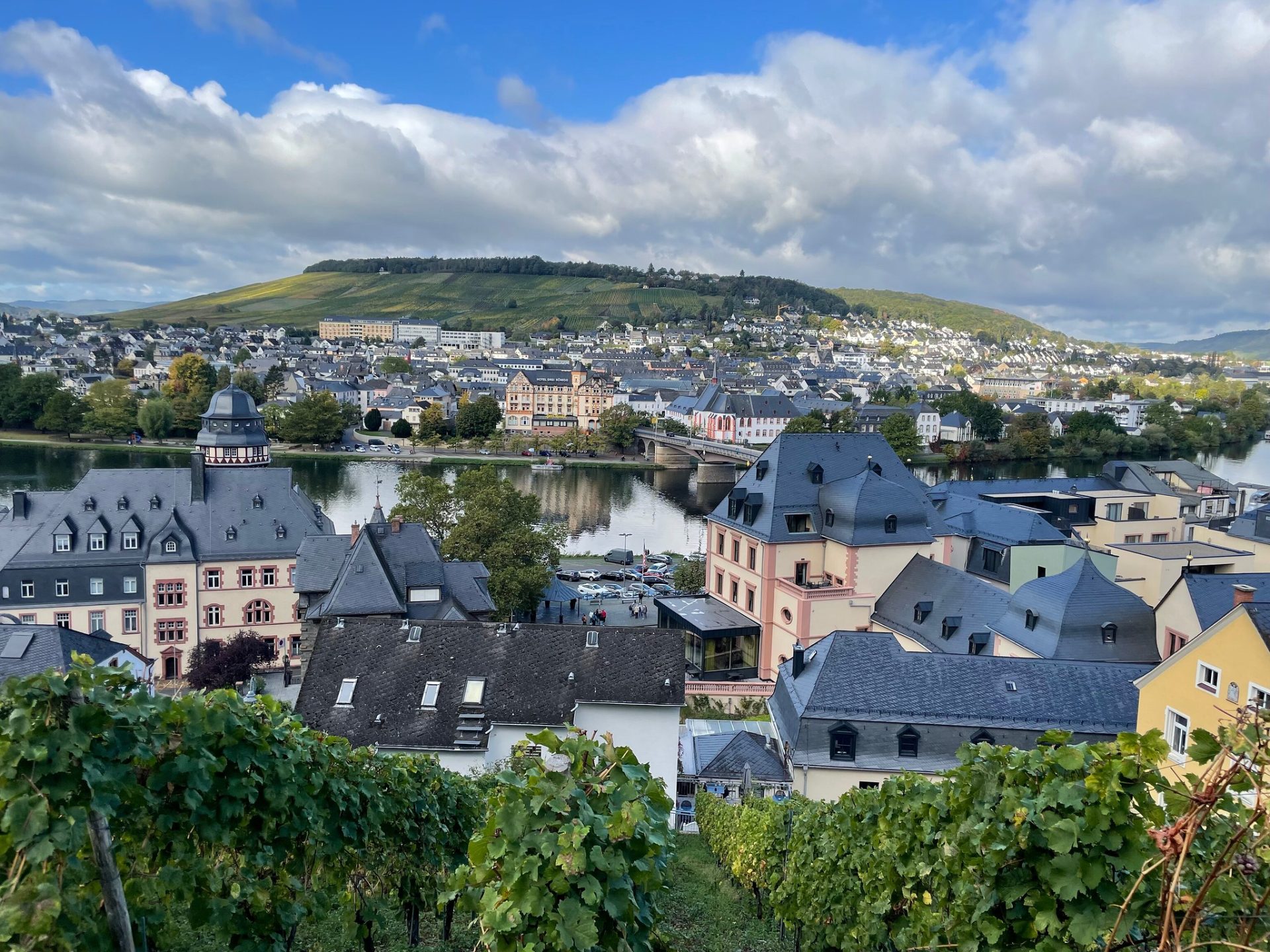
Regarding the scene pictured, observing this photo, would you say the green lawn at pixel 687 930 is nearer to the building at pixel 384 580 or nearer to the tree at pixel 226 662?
the building at pixel 384 580

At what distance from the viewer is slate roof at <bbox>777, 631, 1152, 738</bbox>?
18016 millimetres

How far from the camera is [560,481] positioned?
3157 inches

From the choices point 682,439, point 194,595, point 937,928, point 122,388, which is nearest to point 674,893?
point 937,928

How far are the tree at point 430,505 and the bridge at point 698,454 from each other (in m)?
48.4

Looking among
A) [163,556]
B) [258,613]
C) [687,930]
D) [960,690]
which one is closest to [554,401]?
[258,613]

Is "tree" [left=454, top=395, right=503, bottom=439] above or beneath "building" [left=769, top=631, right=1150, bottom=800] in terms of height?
above

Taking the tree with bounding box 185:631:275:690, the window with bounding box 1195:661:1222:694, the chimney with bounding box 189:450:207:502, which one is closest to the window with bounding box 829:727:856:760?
the window with bounding box 1195:661:1222:694

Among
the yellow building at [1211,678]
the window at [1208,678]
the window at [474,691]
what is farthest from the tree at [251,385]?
the window at [1208,678]

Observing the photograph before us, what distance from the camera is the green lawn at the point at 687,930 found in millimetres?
7938

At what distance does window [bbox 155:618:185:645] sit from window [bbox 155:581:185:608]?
1.70 ft

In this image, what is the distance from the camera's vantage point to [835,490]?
28.5 m

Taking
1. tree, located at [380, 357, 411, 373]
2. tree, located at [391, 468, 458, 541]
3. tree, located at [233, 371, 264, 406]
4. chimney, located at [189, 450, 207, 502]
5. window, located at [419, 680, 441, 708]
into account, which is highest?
tree, located at [380, 357, 411, 373]

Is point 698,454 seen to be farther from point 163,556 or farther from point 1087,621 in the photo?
point 1087,621

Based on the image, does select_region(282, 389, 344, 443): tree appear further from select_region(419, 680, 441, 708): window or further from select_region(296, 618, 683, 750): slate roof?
select_region(419, 680, 441, 708): window
